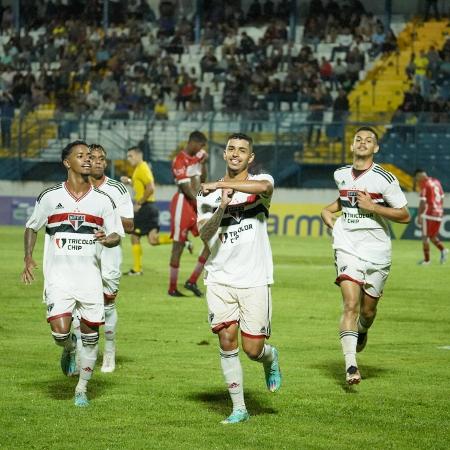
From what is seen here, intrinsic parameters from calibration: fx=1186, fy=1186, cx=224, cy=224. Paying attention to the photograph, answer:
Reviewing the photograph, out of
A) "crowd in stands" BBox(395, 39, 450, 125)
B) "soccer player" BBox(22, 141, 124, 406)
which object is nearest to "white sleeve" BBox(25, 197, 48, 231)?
"soccer player" BBox(22, 141, 124, 406)

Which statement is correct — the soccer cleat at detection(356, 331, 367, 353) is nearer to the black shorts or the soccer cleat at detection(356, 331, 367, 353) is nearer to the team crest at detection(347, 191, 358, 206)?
the team crest at detection(347, 191, 358, 206)

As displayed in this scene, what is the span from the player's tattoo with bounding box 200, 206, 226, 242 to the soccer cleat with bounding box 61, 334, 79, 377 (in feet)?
6.59

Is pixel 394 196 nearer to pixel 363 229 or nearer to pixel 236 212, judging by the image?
pixel 363 229

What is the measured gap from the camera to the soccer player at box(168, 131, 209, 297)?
18375mm

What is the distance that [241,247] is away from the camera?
895cm

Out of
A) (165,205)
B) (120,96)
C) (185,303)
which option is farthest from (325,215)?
(120,96)

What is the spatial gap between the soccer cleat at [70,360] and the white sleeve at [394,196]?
10.2 ft

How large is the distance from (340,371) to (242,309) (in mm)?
3030

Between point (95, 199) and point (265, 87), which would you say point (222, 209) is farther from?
point (265, 87)

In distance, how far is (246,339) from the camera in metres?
8.95

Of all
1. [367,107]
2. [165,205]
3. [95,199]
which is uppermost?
[95,199]

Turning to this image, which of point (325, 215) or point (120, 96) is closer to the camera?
point (325, 215)

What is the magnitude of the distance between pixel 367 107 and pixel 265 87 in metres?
3.63

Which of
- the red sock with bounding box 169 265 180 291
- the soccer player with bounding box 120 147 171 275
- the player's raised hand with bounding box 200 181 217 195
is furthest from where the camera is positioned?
the soccer player with bounding box 120 147 171 275
